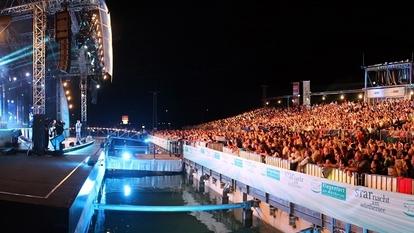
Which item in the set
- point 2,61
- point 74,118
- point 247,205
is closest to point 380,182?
point 247,205

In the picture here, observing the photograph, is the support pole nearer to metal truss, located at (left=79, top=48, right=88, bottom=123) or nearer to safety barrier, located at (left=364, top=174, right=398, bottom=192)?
metal truss, located at (left=79, top=48, right=88, bottom=123)

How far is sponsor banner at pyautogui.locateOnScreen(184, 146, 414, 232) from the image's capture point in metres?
10.2

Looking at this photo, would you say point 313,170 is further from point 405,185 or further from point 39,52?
point 39,52

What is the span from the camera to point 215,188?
30.0 meters

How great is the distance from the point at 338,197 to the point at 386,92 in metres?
33.8

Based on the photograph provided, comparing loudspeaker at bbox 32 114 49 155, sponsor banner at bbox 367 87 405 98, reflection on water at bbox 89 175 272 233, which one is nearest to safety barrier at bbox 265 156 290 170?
reflection on water at bbox 89 175 272 233

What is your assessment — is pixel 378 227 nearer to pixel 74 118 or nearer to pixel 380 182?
pixel 380 182

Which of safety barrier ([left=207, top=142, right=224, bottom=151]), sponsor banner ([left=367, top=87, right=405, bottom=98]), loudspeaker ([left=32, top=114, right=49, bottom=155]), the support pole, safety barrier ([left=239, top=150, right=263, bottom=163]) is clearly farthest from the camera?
sponsor banner ([left=367, top=87, right=405, bottom=98])

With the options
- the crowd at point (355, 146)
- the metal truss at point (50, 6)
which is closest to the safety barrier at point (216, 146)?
the crowd at point (355, 146)

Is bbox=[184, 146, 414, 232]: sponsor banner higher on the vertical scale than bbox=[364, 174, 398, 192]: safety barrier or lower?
lower

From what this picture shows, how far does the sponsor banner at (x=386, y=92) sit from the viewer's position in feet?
139

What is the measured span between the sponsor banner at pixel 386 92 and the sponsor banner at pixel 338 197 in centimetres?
2696

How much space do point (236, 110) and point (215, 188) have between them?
6266cm

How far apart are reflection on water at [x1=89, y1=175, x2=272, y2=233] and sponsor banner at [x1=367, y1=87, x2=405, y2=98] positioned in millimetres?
20492
